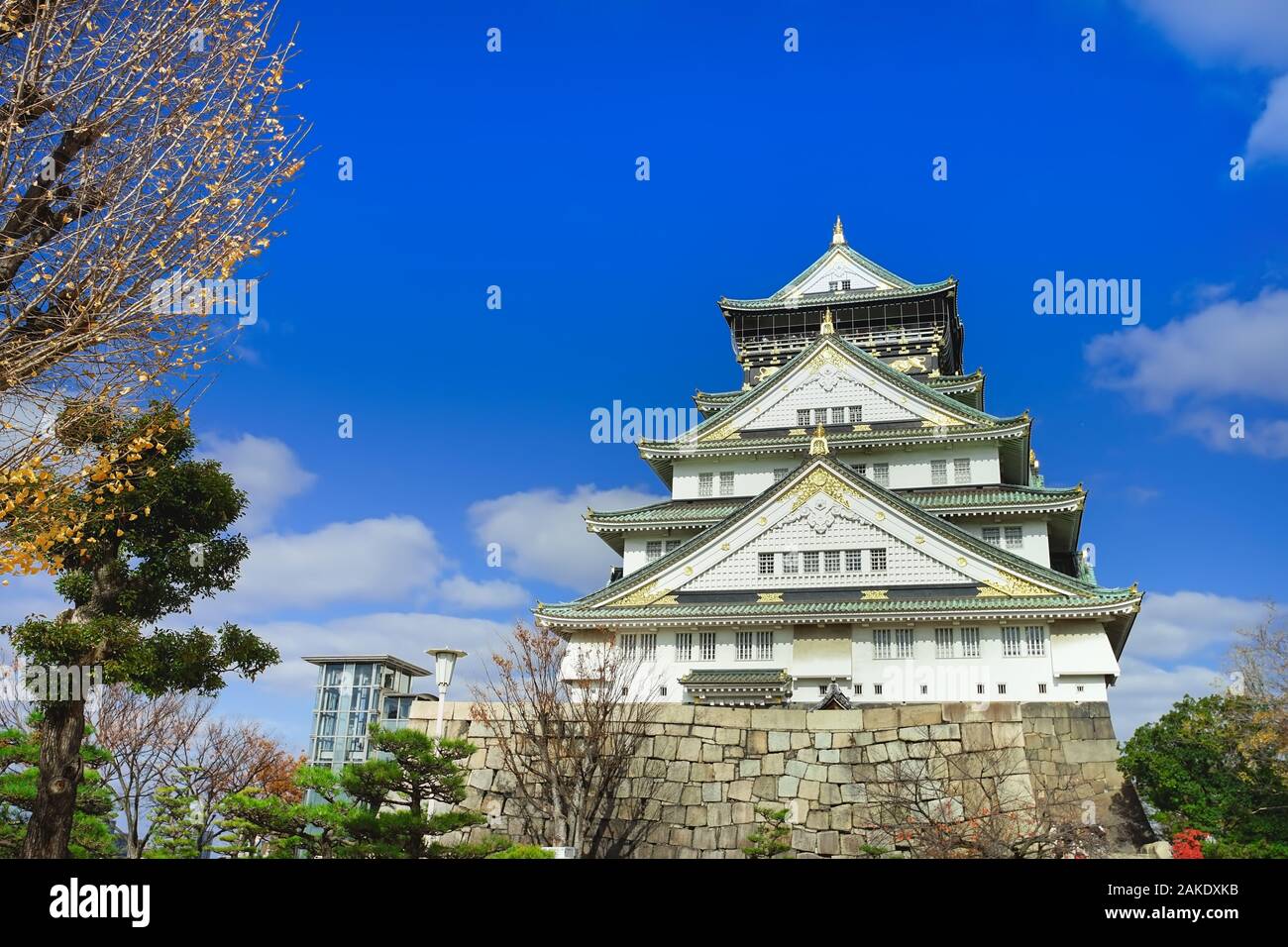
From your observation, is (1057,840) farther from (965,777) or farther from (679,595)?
(679,595)

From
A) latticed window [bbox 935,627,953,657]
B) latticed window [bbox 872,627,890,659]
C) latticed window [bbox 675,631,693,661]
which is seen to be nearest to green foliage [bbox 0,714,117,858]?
latticed window [bbox 675,631,693,661]

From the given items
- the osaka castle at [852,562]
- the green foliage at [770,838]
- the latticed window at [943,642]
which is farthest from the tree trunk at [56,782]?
the latticed window at [943,642]

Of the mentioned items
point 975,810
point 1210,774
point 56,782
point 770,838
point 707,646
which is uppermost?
point 707,646

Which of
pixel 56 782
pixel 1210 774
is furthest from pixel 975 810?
pixel 56 782

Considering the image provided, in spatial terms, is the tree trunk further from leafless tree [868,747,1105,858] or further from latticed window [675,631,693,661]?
latticed window [675,631,693,661]

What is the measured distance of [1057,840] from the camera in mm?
15500

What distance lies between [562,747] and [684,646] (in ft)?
40.4

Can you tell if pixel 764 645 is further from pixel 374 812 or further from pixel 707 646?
pixel 374 812

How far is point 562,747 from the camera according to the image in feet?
62.3

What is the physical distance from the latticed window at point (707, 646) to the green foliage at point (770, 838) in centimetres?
1087

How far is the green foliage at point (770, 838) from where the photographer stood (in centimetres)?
1789

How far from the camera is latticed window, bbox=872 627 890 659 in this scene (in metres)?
29.4

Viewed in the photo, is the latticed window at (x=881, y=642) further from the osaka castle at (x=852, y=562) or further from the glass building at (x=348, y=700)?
the glass building at (x=348, y=700)
